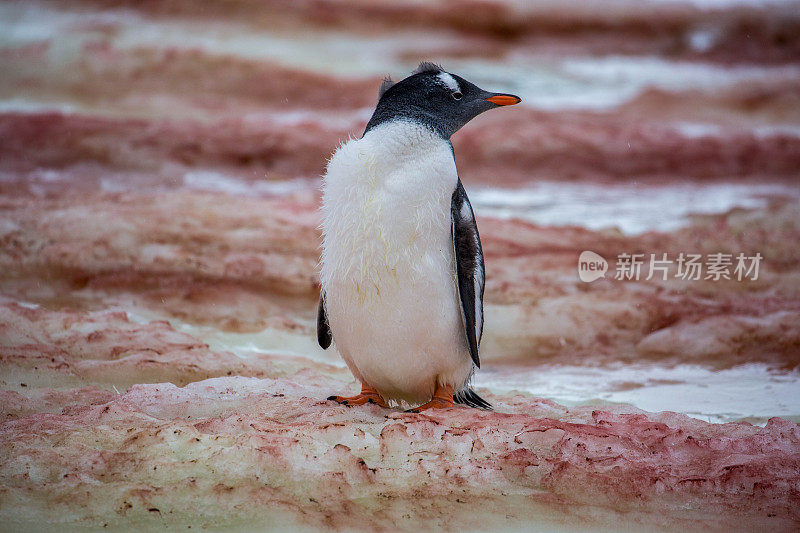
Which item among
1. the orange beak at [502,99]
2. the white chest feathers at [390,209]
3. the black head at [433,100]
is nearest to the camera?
the white chest feathers at [390,209]

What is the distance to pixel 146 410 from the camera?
2.10 metres

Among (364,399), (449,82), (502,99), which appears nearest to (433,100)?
(449,82)

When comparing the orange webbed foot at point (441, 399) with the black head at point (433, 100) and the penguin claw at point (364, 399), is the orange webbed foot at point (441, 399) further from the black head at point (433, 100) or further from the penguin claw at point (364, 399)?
the black head at point (433, 100)

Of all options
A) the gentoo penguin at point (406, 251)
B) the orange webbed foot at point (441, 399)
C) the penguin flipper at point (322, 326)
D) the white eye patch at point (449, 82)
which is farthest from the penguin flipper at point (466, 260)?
the penguin flipper at point (322, 326)

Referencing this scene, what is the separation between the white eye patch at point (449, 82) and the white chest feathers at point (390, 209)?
0.17 metres

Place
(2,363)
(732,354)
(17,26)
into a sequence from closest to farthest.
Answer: (2,363) < (732,354) < (17,26)

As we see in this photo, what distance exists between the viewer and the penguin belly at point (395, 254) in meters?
1.98

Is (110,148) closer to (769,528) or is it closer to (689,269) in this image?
(689,269)

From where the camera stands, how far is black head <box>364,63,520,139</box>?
2.09 metres

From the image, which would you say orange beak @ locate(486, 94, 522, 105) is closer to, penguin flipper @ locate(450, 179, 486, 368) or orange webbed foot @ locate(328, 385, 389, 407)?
penguin flipper @ locate(450, 179, 486, 368)

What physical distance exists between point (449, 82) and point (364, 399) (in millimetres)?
840

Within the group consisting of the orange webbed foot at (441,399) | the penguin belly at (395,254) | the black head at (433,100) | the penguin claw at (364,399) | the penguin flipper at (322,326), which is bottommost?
the penguin claw at (364,399)

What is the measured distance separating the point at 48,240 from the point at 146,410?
1.79 meters

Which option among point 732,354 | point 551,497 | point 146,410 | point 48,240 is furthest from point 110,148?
point 551,497
